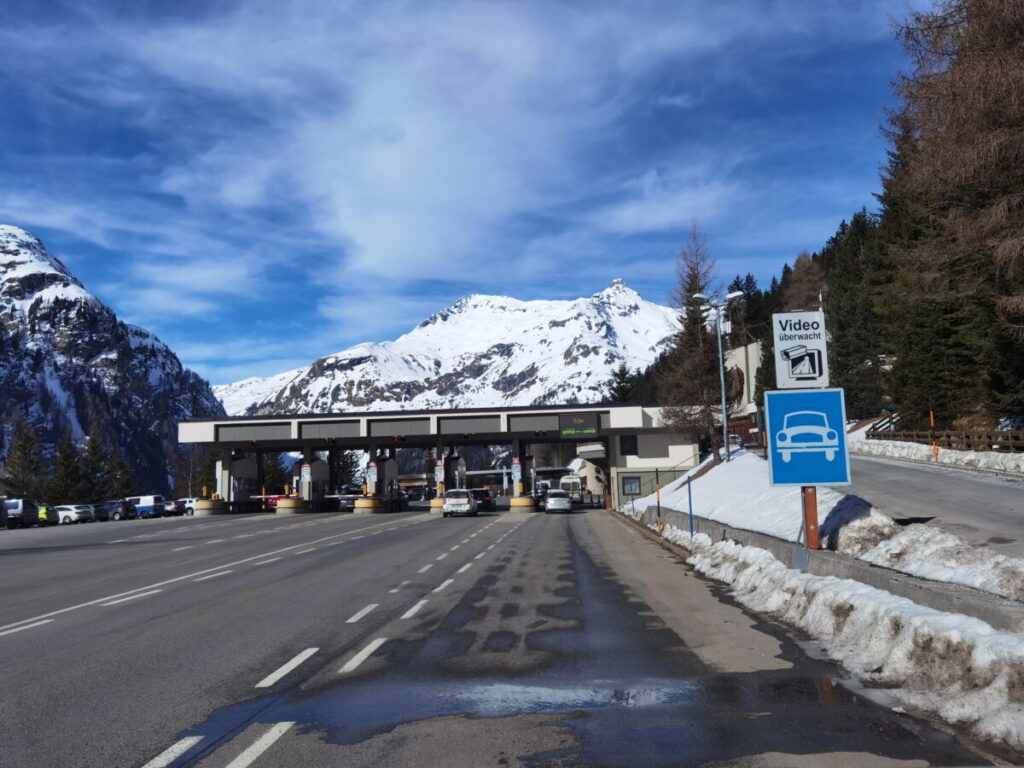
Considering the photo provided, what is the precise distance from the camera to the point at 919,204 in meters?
25.2

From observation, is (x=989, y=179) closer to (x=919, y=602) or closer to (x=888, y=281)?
(x=919, y=602)

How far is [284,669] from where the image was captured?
26.2 ft

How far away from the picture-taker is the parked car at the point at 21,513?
58.1 metres

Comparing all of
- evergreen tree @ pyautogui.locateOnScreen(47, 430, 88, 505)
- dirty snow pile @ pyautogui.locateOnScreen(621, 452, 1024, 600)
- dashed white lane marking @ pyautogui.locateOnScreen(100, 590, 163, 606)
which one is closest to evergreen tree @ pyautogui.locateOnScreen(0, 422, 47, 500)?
evergreen tree @ pyautogui.locateOnScreen(47, 430, 88, 505)

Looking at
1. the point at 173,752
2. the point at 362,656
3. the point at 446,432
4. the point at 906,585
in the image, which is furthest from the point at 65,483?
the point at 906,585

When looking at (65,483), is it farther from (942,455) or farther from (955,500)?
(955,500)

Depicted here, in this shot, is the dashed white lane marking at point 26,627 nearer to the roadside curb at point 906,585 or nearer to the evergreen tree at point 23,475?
the roadside curb at point 906,585

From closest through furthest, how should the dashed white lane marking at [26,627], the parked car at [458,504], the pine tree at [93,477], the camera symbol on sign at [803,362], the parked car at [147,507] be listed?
the dashed white lane marking at [26,627] < the camera symbol on sign at [803,362] < the parked car at [458,504] < the parked car at [147,507] < the pine tree at [93,477]

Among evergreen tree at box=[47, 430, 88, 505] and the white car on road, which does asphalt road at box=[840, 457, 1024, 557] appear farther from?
evergreen tree at box=[47, 430, 88, 505]

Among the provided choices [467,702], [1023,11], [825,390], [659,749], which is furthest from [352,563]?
[1023,11]

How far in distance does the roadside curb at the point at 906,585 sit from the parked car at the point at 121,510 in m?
64.6

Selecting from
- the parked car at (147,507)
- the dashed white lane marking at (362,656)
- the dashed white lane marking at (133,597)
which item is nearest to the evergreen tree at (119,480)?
the parked car at (147,507)

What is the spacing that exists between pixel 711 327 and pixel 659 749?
49.6 metres

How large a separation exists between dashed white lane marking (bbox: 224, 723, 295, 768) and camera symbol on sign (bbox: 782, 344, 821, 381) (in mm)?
9511
